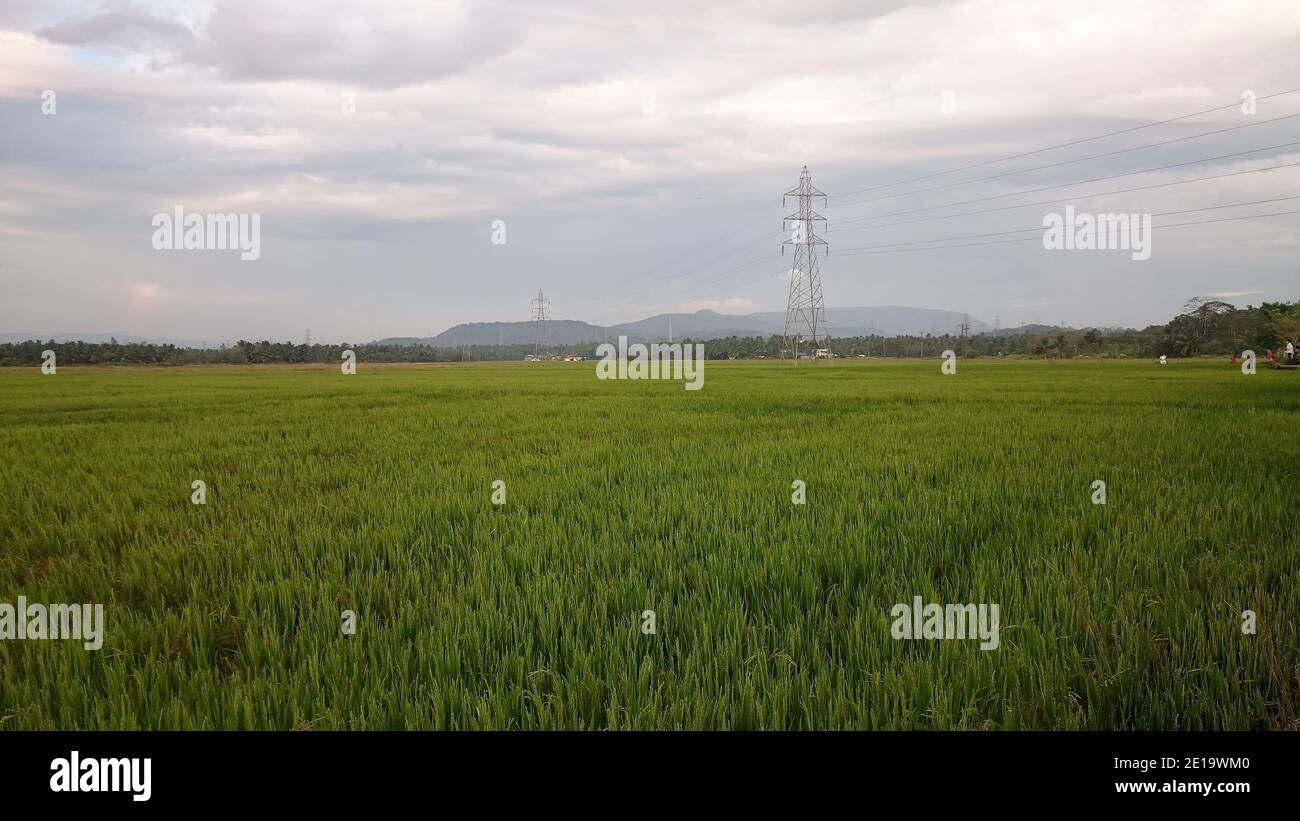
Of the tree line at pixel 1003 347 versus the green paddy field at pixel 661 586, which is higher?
the tree line at pixel 1003 347

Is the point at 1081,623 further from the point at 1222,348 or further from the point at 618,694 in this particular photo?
the point at 1222,348

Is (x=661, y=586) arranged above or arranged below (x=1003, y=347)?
below

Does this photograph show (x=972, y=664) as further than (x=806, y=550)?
No

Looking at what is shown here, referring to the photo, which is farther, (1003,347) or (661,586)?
(1003,347)

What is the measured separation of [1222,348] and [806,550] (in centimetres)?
7659

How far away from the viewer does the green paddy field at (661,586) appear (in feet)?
7.08

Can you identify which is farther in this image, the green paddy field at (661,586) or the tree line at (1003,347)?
the tree line at (1003,347)

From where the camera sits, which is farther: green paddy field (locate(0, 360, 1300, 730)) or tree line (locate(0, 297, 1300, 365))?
tree line (locate(0, 297, 1300, 365))

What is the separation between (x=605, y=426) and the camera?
11.5 meters

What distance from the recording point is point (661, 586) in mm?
3377

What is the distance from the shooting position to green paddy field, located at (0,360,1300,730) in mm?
2158

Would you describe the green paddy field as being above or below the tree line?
below
